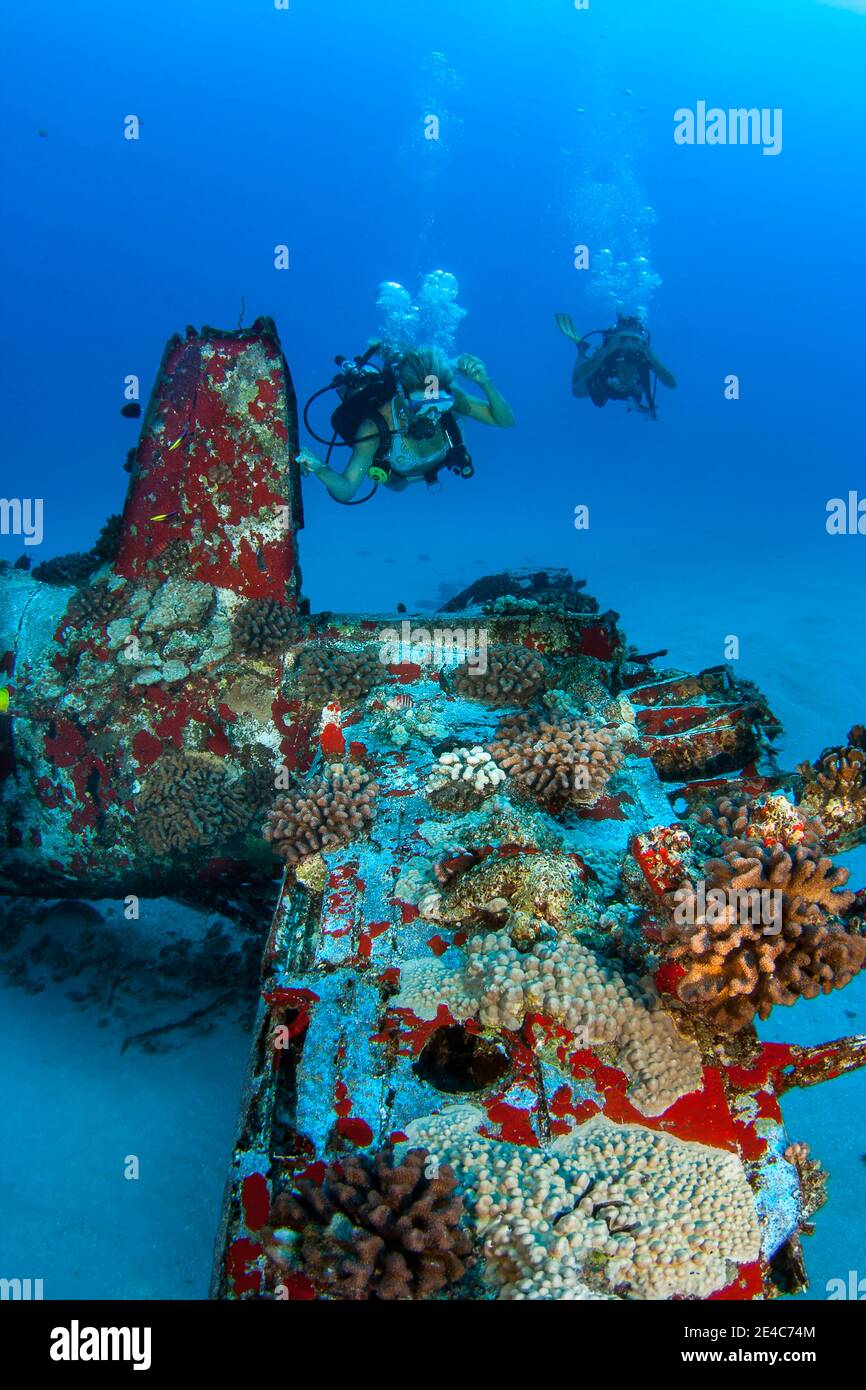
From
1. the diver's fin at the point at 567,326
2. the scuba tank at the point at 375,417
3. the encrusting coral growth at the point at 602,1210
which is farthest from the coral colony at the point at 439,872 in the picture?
the diver's fin at the point at 567,326

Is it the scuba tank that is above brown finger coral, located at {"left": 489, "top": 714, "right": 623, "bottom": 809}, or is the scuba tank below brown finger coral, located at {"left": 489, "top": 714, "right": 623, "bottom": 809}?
above

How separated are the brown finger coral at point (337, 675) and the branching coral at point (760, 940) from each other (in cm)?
333

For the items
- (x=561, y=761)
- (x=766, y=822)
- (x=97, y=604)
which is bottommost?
(x=766, y=822)

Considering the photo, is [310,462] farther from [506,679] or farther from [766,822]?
[766,822]

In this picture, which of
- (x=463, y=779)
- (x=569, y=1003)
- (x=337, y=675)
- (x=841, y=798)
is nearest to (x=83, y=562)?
(x=337, y=675)

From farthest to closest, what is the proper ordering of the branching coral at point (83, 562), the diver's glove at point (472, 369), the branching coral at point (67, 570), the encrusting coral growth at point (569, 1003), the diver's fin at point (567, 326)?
the diver's fin at point (567, 326) < the diver's glove at point (472, 369) < the branching coral at point (67, 570) < the branching coral at point (83, 562) < the encrusting coral growth at point (569, 1003)

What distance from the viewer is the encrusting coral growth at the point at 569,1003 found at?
353cm

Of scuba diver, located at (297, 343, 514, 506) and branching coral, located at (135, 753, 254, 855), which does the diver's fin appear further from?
branching coral, located at (135, 753, 254, 855)

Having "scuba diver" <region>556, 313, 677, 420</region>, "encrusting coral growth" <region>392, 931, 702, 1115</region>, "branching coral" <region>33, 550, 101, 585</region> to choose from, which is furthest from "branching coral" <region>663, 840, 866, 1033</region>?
A: "scuba diver" <region>556, 313, 677, 420</region>

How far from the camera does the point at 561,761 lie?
5.18 m

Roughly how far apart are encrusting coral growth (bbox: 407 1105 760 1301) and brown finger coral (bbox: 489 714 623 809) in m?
2.18

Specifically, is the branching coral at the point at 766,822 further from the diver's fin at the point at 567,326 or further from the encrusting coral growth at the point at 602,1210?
the diver's fin at the point at 567,326

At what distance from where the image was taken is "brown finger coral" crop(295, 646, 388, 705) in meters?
6.29

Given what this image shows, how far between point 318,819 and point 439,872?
93 centimetres
